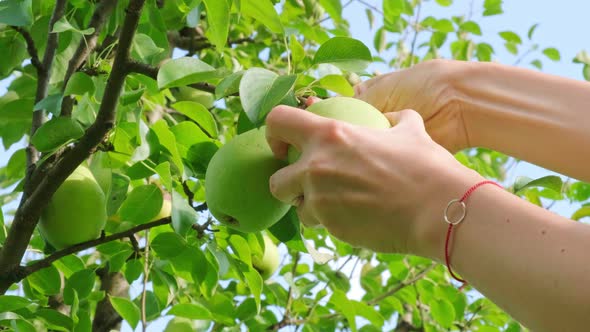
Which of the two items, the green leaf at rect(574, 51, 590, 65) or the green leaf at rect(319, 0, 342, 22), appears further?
the green leaf at rect(574, 51, 590, 65)

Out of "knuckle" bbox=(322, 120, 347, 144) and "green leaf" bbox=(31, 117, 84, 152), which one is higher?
"knuckle" bbox=(322, 120, 347, 144)

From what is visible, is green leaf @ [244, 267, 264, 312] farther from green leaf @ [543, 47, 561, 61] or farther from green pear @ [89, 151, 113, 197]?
green leaf @ [543, 47, 561, 61]

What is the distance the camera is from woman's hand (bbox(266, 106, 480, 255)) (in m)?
0.80

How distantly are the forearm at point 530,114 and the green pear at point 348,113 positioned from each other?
0.23 meters

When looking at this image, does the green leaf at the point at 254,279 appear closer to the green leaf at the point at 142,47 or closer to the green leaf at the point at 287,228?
the green leaf at the point at 287,228

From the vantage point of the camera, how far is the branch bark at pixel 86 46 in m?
1.40

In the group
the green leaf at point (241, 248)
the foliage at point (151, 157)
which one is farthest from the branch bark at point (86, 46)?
the green leaf at point (241, 248)

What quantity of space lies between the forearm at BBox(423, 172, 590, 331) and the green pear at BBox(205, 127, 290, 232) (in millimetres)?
297

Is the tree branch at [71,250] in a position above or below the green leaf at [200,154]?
below

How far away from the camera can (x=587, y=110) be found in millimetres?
1058

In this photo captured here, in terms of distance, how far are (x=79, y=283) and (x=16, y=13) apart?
1.69 feet

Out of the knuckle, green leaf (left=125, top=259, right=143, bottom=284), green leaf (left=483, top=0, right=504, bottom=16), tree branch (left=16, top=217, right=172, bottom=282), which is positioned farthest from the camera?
green leaf (left=483, top=0, right=504, bottom=16)

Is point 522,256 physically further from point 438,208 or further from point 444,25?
point 444,25

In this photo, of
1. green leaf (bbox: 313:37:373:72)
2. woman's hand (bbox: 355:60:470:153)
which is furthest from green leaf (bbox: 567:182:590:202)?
green leaf (bbox: 313:37:373:72)
